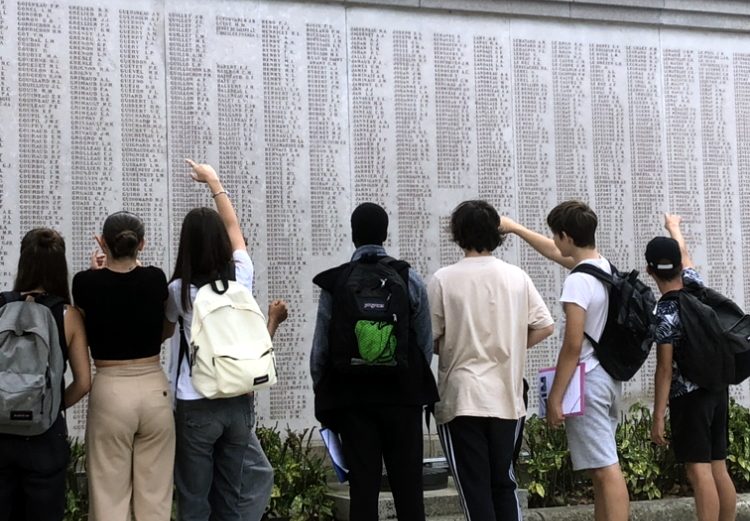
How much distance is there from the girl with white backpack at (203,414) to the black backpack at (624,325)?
1.76 meters

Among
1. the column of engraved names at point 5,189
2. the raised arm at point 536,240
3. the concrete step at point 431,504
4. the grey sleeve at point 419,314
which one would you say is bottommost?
the concrete step at point 431,504

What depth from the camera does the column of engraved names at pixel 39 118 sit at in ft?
21.8

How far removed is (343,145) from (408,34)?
106 centimetres

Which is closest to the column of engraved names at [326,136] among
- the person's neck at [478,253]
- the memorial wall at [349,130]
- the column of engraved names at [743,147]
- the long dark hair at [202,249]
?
the memorial wall at [349,130]

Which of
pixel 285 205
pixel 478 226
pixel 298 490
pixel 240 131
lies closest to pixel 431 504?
pixel 298 490

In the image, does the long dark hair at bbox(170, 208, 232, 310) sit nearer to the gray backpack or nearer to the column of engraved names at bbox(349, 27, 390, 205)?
the gray backpack

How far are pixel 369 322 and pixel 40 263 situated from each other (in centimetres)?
145

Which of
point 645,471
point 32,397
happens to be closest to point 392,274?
point 32,397

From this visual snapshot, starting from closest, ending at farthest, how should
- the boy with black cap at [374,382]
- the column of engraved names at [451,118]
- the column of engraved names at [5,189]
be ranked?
the boy with black cap at [374,382] → the column of engraved names at [5,189] → the column of engraved names at [451,118]

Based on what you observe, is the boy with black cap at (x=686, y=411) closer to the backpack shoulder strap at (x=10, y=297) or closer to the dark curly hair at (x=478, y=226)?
the dark curly hair at (x=478, y=226)

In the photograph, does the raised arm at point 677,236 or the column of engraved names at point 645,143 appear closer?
the raised arm at point 677,236

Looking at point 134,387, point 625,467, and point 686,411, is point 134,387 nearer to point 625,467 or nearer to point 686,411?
point 686,411

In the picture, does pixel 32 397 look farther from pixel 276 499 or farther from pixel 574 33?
pixel 574 33

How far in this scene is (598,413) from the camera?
480cm
